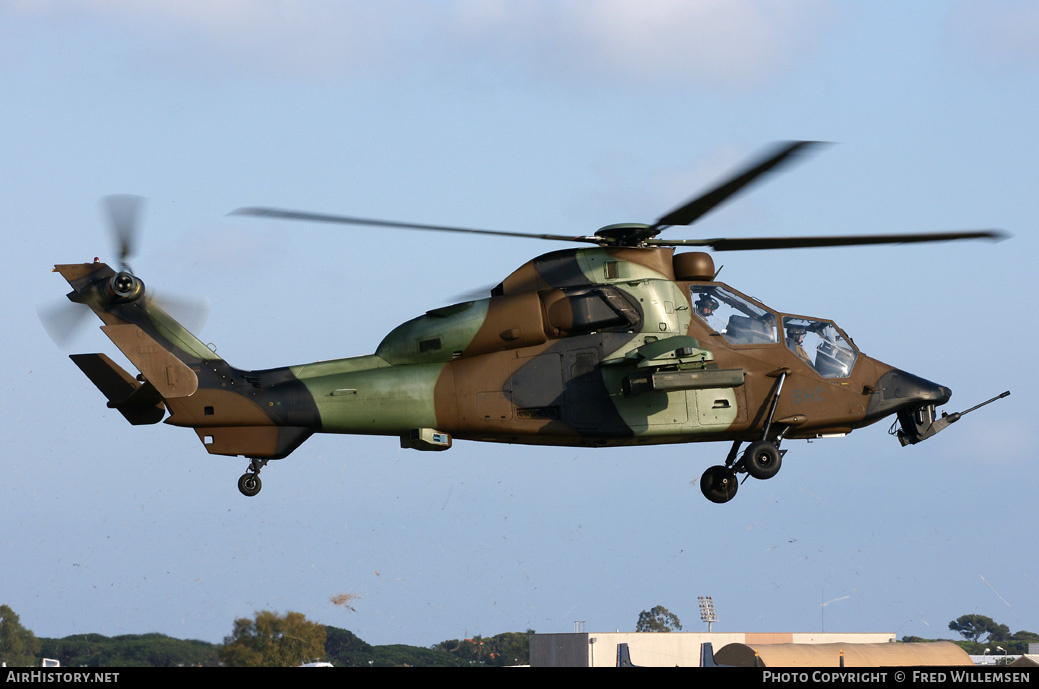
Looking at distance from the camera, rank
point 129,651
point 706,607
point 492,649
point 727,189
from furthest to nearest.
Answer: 1. point 706,607
2. point 492,649
3. point 129,651
4. point 727,189

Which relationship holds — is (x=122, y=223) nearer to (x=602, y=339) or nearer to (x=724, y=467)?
(x=602, y=339)

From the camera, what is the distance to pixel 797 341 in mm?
19547

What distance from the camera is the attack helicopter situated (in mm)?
18078

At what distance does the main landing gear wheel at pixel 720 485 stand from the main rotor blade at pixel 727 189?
4431mm

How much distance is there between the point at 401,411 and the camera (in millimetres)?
18406

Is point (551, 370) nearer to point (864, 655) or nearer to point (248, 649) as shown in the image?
point (248, 649)

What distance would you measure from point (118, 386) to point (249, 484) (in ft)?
8.57

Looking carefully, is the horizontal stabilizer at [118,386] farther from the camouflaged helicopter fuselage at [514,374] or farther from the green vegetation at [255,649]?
the green vegetation at [255,649]

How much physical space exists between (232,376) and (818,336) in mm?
10096

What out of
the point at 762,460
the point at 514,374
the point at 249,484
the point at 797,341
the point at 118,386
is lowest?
the point at 249,484

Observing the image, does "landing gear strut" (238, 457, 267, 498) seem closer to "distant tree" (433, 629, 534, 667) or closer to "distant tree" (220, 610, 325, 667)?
"distant tree" (220, 610, 325, 667)

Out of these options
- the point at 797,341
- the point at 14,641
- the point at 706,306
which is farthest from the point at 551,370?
the point at 14,641

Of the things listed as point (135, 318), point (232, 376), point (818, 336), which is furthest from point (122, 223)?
point (818, 336)

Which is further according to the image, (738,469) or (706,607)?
(706,607)
